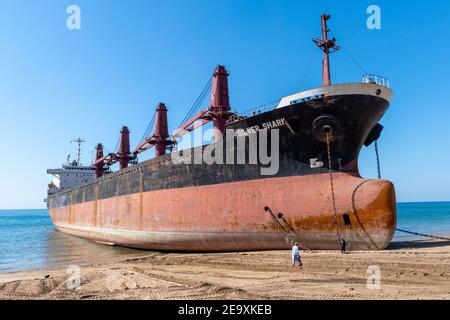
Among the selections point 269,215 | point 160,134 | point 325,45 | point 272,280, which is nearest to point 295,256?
point 272,280

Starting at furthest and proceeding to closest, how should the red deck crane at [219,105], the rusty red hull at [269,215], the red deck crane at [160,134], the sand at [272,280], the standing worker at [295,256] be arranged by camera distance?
the red deck crane at [160,134] → the red deck crane at [219,105] → the rusty red hull at [269,215] → the standing worker at [295,256] → the sand at [272,280]

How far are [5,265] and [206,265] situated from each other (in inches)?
466

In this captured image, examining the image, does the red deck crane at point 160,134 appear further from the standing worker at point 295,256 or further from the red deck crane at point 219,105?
the standing worker at point 295,256

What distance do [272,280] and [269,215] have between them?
4.50 metres

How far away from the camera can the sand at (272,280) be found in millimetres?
6914

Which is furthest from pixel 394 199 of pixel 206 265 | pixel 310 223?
pixel 206 265

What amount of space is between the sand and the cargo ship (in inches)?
39.7

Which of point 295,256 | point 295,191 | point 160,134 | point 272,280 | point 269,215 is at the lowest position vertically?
point 272,280

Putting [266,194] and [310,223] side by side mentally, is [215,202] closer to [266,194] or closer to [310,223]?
[266,194]

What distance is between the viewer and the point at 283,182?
507 inches

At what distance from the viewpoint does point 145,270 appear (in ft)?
36.3

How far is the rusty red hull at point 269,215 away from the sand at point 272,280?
741 mm

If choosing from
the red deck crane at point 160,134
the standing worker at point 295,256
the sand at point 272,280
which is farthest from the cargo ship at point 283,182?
the red deck crane at point 160,134

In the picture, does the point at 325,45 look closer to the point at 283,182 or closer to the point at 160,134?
the point at 283,182
